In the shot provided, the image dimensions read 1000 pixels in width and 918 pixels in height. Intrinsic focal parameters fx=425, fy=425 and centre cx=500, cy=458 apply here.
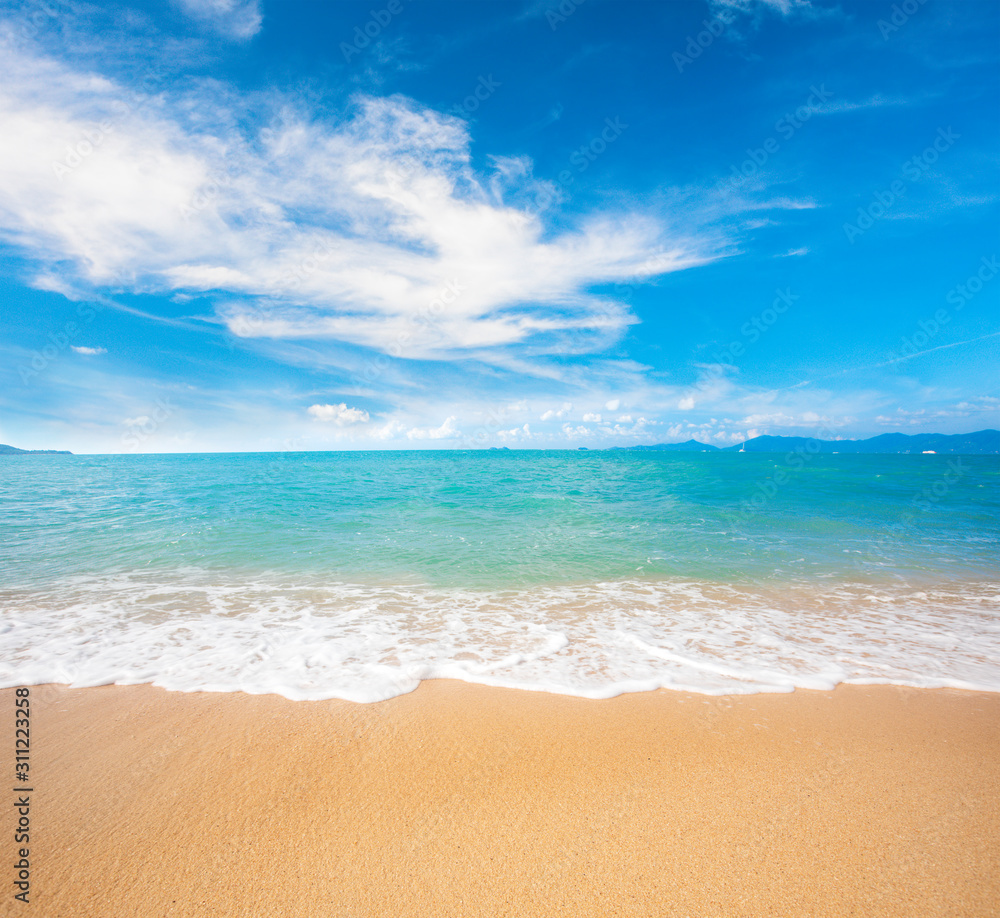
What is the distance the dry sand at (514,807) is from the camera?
2.40 meters

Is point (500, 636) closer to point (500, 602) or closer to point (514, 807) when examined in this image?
point (500, 602)

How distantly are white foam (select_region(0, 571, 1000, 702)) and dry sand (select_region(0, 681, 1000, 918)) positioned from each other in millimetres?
531

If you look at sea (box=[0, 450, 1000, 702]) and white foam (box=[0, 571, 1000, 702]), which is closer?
white foam (box=[0, 571, 1000, 702])

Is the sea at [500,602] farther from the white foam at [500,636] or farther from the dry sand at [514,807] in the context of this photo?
the dry sand at [514,807]

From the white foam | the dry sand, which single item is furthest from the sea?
the dry sand

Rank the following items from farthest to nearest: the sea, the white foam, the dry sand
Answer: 1. the sea
2. the white foam
3. the dry sand

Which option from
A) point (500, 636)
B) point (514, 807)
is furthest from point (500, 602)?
point (514, 807)

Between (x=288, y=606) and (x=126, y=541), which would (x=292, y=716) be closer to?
(x=288, y=606)

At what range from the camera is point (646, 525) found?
15.4 metres

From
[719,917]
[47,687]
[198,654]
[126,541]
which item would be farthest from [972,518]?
[126,541]

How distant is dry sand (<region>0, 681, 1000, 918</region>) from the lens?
240 cm

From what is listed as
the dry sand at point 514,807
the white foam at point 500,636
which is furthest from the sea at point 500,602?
the dry sand at point 514,807

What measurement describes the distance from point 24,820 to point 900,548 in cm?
1692

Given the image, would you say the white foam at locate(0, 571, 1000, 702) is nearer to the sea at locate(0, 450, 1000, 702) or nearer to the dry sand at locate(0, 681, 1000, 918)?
the sea at locate(0, 450, 1000, 702)
